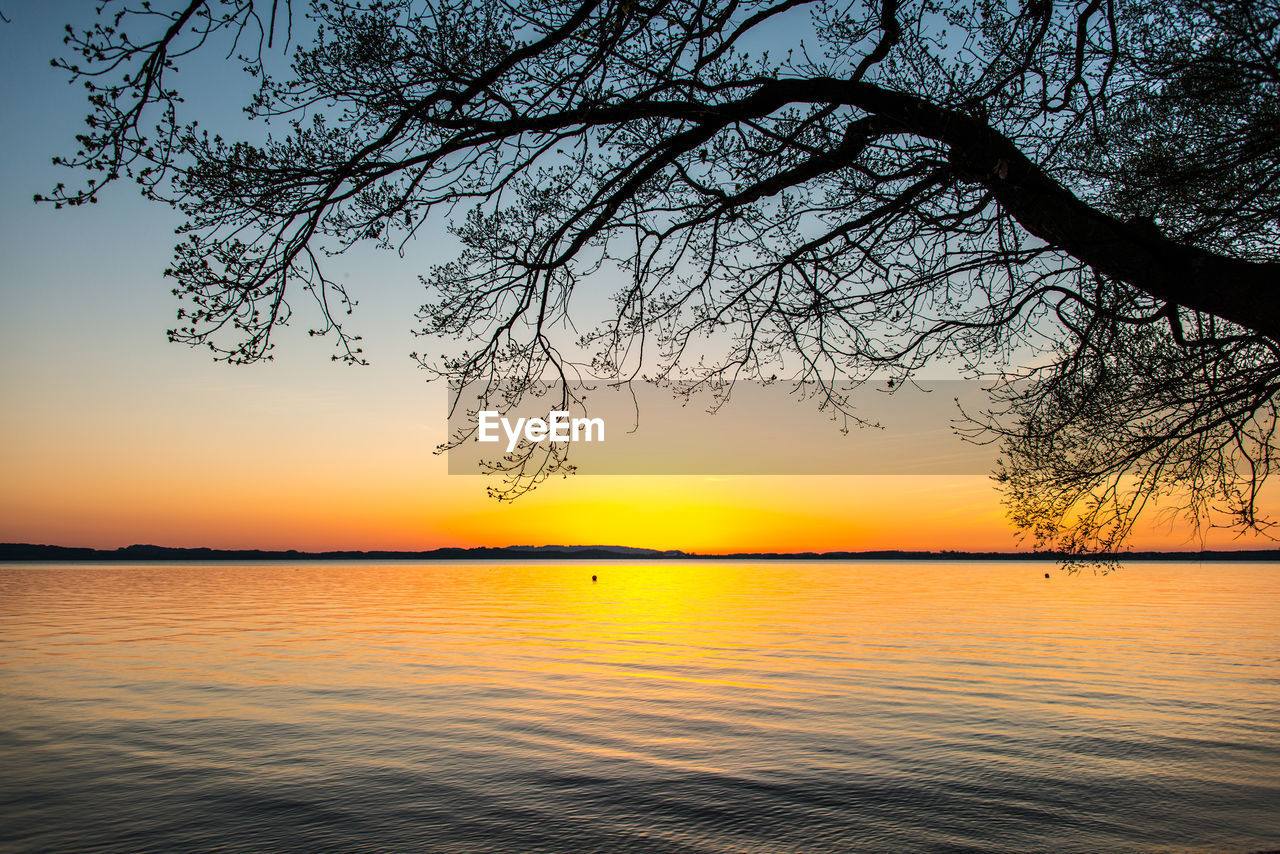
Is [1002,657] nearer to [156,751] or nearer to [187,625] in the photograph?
[156,751]

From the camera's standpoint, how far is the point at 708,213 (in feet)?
31.6

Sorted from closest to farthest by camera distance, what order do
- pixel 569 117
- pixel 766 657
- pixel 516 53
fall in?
pixel 516 53, pixel 569 117, pixel 766 657

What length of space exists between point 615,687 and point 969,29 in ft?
35.0

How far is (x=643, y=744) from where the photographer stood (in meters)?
9.35

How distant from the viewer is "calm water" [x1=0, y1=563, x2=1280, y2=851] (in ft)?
21.2

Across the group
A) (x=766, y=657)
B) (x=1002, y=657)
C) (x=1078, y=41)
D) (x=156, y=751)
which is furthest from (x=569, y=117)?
(x=1002, y=657)

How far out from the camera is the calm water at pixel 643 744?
254 inches

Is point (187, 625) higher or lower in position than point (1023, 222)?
lower

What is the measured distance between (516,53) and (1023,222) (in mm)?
5331

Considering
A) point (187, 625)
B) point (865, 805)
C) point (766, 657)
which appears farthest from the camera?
point (187, 625)

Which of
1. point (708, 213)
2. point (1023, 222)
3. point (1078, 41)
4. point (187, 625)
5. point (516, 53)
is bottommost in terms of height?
point (187, 625)

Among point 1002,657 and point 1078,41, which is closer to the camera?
point 1078,41

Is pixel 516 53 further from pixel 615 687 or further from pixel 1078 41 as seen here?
pixel 615 687

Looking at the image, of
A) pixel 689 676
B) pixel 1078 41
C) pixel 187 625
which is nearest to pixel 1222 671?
pixel 689 676
